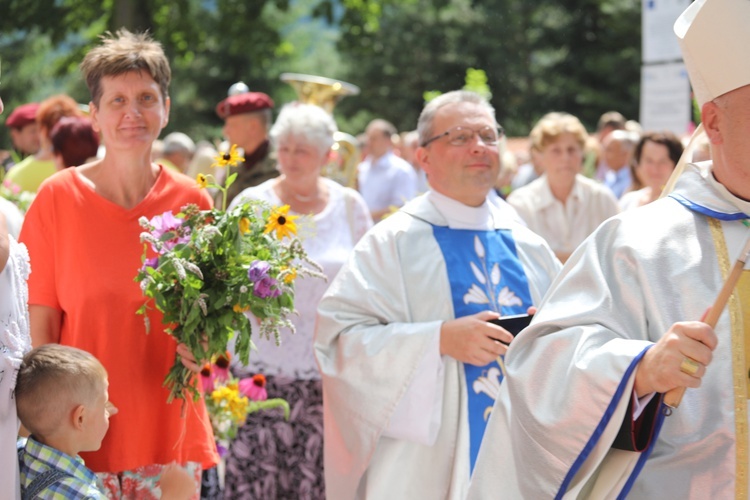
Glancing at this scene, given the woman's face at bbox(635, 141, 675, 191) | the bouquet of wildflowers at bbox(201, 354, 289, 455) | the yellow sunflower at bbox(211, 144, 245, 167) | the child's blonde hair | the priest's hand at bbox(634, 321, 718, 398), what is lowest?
the bouquet of wildflowers at bbox(201, 354, 289, 455)

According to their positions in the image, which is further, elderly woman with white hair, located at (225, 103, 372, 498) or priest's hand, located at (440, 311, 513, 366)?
elderly woman with white hair, located at (225, 103, 372, 498)

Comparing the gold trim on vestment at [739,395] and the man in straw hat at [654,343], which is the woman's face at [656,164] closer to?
the man in straw hat at [654,343]

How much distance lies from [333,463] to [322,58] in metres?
44.7

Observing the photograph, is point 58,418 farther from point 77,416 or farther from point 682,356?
point 682,356

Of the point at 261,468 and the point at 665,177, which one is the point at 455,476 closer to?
the point at 261,468

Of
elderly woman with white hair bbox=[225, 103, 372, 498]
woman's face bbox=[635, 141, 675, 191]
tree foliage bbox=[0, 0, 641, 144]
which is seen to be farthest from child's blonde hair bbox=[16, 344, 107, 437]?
tree foliage bbox=[0, 0, 641, 144]

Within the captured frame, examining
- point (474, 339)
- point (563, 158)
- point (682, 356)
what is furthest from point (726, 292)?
point (563, 158)

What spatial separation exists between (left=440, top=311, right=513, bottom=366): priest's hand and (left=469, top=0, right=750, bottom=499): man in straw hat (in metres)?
0.98

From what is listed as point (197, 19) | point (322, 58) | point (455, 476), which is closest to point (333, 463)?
point (455, 476)

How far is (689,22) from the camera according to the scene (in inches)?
118

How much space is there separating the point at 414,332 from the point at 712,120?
5.44ft

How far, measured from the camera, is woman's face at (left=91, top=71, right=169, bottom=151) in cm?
412

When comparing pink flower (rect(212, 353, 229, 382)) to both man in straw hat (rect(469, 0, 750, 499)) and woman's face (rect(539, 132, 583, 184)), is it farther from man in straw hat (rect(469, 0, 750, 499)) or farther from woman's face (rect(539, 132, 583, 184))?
woman's face (rect(539, 132, 583, 184))

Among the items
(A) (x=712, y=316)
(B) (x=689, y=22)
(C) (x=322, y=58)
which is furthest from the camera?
(C) (x=322, y=58)
